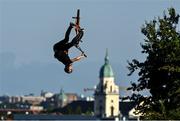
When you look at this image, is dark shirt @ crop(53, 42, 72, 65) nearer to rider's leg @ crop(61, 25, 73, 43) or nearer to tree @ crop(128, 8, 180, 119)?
rider's leg @ crop(61, 25, 73, 43)

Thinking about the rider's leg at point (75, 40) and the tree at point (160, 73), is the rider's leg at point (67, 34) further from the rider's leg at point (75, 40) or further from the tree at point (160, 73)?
the tree at point (160, 73)

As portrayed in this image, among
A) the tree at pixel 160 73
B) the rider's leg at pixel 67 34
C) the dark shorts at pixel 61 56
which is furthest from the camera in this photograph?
the tree at pixel 160 73

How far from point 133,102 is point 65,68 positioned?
34.7 m

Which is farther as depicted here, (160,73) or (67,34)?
(160,73)

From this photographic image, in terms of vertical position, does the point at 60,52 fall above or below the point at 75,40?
below

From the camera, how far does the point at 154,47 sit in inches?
2275

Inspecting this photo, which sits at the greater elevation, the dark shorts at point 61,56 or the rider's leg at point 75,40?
the rider's leg at point 75,40

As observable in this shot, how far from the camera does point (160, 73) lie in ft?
185

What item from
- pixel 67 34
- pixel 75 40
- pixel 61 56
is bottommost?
pixel 61 56

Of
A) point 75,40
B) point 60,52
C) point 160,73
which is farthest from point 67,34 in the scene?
point 160,73

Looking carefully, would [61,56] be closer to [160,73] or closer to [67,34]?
[67,34]

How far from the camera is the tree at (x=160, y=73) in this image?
55125 millimetres

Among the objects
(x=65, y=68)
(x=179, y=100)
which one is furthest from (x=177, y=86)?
(x=65, y=68)

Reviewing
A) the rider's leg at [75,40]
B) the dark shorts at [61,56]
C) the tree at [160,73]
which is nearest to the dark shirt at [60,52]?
the dark shorts at [61,56]
